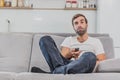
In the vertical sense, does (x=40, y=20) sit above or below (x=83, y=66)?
above

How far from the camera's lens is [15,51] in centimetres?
265

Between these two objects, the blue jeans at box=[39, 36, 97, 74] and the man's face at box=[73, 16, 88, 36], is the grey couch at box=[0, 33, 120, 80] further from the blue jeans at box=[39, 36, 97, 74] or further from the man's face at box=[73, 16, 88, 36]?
the blue jeans at box=[39, 36, 97, 74]

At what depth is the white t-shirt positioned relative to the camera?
2.53 meters

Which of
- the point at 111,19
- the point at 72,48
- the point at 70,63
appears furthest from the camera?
the point at 111,19

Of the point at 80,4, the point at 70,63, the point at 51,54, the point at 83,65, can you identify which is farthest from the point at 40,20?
the point at 83,65

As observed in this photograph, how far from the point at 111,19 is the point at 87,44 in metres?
1.49

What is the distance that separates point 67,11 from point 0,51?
197 cm

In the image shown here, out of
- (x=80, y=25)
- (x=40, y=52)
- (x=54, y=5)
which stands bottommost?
(x=40, y=52)

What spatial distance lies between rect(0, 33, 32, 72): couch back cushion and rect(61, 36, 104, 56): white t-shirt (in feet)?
1.31

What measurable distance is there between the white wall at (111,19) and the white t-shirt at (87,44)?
53.2 inches

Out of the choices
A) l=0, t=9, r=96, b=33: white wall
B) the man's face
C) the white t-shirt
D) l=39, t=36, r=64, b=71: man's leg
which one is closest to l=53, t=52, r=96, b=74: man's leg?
l=39, t=36, r=64, b=71: man's leg

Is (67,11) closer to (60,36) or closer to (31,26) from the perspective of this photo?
(31,26)

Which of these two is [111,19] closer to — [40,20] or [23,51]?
[40,20]

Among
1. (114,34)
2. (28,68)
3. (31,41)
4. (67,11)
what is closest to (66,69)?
(28,68)
